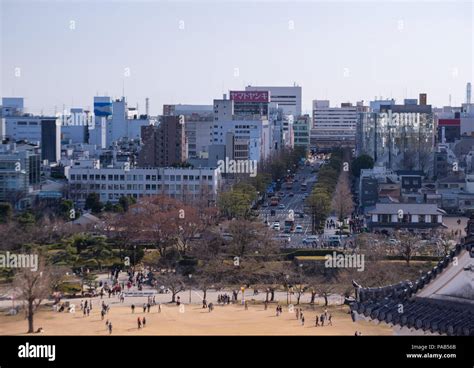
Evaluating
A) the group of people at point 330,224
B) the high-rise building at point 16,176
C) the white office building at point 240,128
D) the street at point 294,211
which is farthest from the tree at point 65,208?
the white office building at point 240,128

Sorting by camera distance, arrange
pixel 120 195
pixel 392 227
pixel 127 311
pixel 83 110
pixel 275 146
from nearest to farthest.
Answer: pixel 127 311 < pixel 392 227 < pixel 120 195 < pixel 275 146 < pixel 83 110

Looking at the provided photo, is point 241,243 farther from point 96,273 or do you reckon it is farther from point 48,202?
point 48,202

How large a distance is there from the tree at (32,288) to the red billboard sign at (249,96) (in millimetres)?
29920

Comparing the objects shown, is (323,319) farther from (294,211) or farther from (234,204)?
(294,211)

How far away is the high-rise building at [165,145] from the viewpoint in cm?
3042

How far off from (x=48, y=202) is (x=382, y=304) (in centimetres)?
1682

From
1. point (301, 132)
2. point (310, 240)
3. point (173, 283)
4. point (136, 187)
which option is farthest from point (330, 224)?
point (301, 132)

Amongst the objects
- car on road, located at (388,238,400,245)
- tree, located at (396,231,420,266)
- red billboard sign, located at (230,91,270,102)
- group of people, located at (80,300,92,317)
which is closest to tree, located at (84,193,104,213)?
car on road, located at (388,238,400,245)

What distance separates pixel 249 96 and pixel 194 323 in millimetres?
31332

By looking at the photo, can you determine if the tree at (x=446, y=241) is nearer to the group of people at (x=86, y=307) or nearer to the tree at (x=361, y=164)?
the group of people at (x=86, y=307)

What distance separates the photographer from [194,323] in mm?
12375
